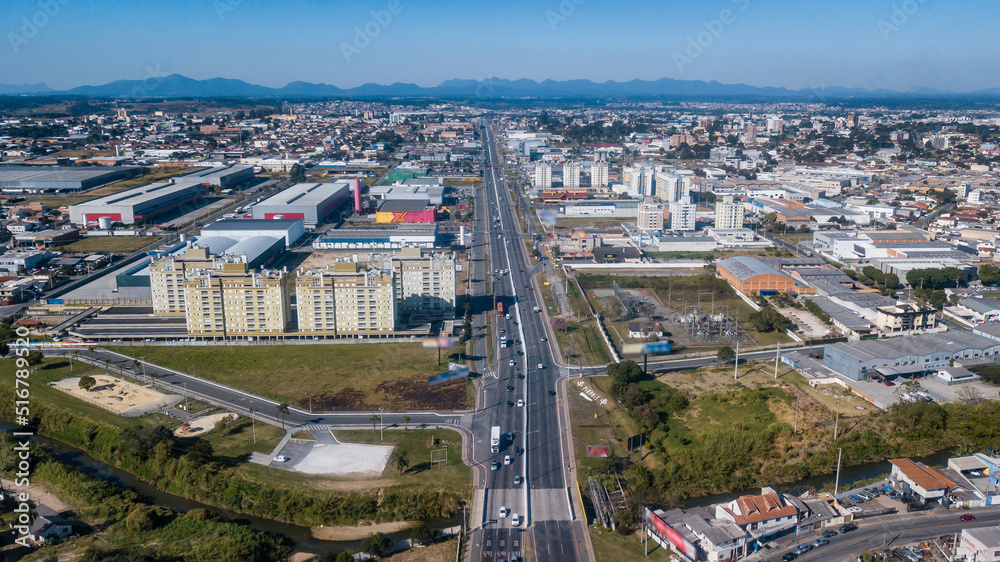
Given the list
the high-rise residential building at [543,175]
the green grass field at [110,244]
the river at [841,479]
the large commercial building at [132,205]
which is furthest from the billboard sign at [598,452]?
the high-rise residential building at [543,175]

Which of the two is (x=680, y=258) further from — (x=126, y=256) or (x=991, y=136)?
Result: (x=991, y=136)

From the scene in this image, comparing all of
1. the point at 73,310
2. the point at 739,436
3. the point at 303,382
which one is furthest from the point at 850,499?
the point at 73,310

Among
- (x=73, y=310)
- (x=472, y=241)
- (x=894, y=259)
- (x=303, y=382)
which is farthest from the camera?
(x=472, y=241)

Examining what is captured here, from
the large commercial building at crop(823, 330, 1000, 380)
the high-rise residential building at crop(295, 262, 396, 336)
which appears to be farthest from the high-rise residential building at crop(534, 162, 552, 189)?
the large commercial building at crop(823, 330, 1000, 380)

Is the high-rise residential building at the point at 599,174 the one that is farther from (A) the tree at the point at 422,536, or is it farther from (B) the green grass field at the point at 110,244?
(A) the tree at the point at 422,536

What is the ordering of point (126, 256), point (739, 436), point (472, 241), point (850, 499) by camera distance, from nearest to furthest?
point (850, 499) → point (739, 436) → point (126, 256) → point (472, 241)

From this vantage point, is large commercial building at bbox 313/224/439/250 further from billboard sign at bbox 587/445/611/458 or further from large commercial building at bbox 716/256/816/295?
billboard sign at bbox 587/445/611/458
